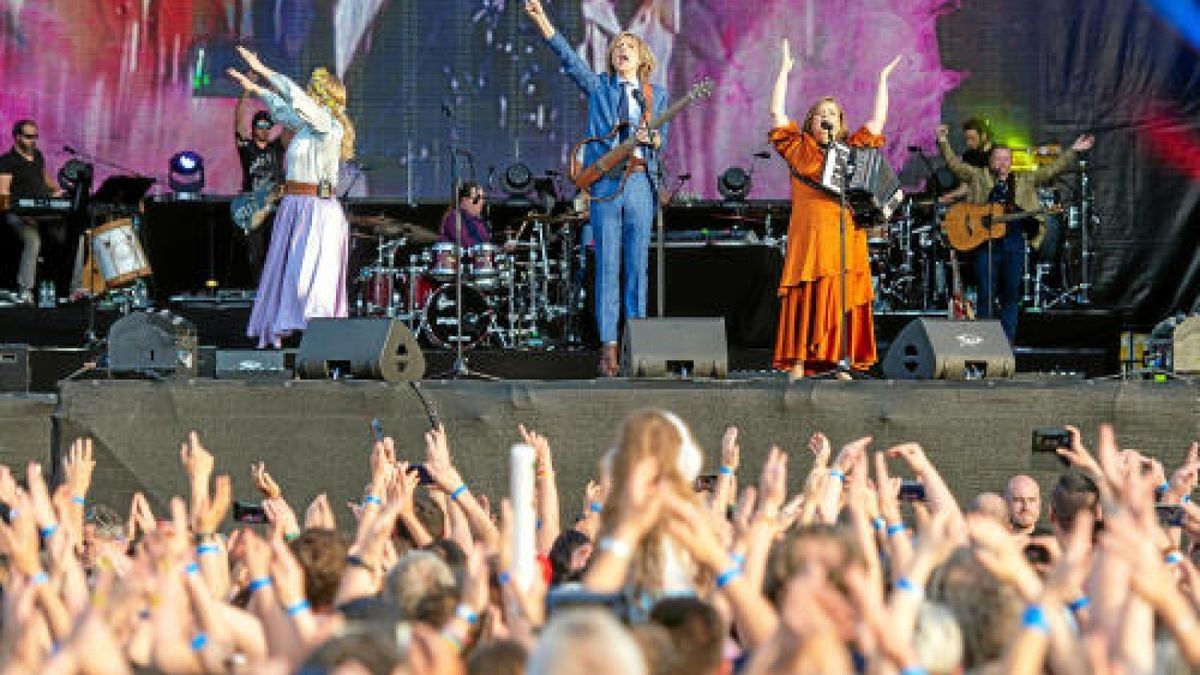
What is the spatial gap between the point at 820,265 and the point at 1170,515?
167 inches

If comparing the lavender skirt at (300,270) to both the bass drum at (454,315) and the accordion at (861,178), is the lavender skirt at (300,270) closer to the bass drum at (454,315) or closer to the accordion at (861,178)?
the bass drum at (454,315)

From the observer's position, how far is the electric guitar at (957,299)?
580 inches

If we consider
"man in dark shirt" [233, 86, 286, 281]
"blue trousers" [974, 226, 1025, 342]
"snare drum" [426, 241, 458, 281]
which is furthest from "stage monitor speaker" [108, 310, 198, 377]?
"blue trousers" [974, 226, 1025, 342]

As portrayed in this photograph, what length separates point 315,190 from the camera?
39.7 ft

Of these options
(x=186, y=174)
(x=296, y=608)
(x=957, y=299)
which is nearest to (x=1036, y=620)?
(x=296, y=608)

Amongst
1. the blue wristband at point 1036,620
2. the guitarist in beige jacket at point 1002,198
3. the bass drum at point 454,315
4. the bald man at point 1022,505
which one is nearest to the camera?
the blue wristband at point 1036,620

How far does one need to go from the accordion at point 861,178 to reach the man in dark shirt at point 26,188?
7820 mm

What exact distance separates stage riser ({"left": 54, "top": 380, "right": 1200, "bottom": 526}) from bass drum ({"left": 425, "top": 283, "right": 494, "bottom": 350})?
17.9 feet

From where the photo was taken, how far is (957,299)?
1537 cm

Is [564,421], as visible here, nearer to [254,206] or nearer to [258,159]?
[254,206]

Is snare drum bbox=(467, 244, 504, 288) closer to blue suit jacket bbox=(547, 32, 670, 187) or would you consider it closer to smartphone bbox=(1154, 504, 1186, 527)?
blue suit jacket bbox=(547, 32, 670, 187)

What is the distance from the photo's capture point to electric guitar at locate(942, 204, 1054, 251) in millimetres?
15359

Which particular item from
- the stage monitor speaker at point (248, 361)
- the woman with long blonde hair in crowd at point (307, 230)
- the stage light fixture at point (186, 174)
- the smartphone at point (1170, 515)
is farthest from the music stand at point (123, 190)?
the smartphone at point (1170, 515)

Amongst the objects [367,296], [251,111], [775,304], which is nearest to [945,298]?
[775,304]
